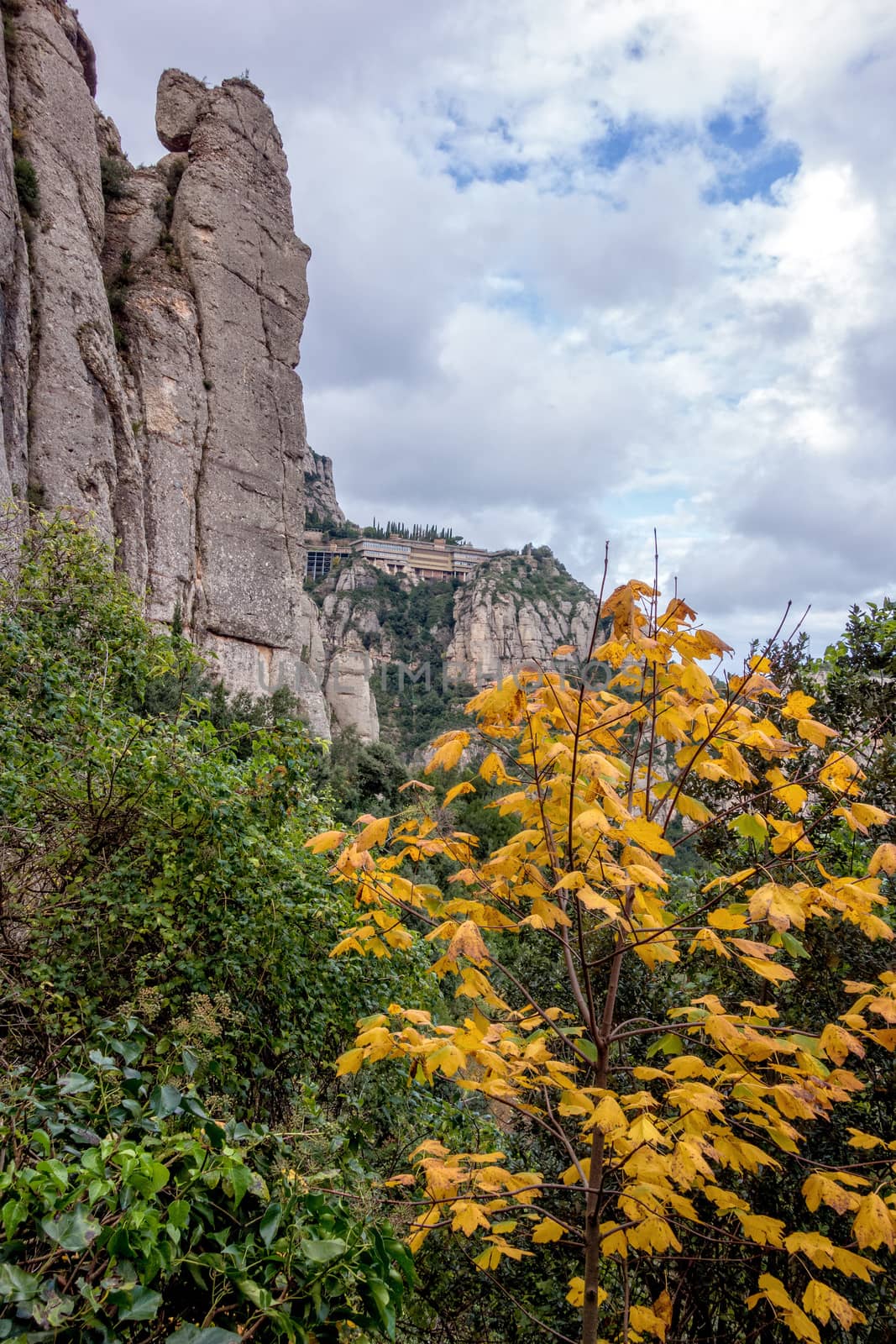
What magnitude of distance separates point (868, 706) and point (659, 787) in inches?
86.4

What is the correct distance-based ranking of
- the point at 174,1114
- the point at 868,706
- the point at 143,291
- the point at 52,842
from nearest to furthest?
the point at 174,1114, the point at 52,842, the point at 868,706, the point at 143,291

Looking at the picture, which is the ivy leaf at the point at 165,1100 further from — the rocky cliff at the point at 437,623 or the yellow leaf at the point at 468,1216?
the rocky cliff at the point at 437,623

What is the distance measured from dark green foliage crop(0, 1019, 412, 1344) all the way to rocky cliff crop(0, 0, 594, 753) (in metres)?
11.5

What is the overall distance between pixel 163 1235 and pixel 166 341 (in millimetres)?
20893

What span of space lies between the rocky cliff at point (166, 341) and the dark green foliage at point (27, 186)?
4 centimetres

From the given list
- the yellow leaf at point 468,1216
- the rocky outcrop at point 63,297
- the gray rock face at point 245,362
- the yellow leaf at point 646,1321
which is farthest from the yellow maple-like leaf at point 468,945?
the gray rock face at point 245,362

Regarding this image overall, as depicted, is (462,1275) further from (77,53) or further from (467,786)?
(77,53)

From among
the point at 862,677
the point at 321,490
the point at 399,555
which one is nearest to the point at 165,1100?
the point at 862,677

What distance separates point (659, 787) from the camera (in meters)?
2.45

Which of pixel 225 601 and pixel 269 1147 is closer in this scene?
pixel 269 1147

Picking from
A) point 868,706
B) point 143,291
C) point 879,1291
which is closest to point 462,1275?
point 879,1291

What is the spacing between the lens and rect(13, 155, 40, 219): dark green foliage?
1440 centimetres

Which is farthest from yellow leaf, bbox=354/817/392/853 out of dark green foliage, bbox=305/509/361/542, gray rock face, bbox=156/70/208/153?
dark green foliage, bbox=305/509/361/542

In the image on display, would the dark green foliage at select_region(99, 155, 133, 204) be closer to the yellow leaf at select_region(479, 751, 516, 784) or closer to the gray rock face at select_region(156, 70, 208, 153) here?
the gray rock face at select_region(156, 70, 208, 153)
